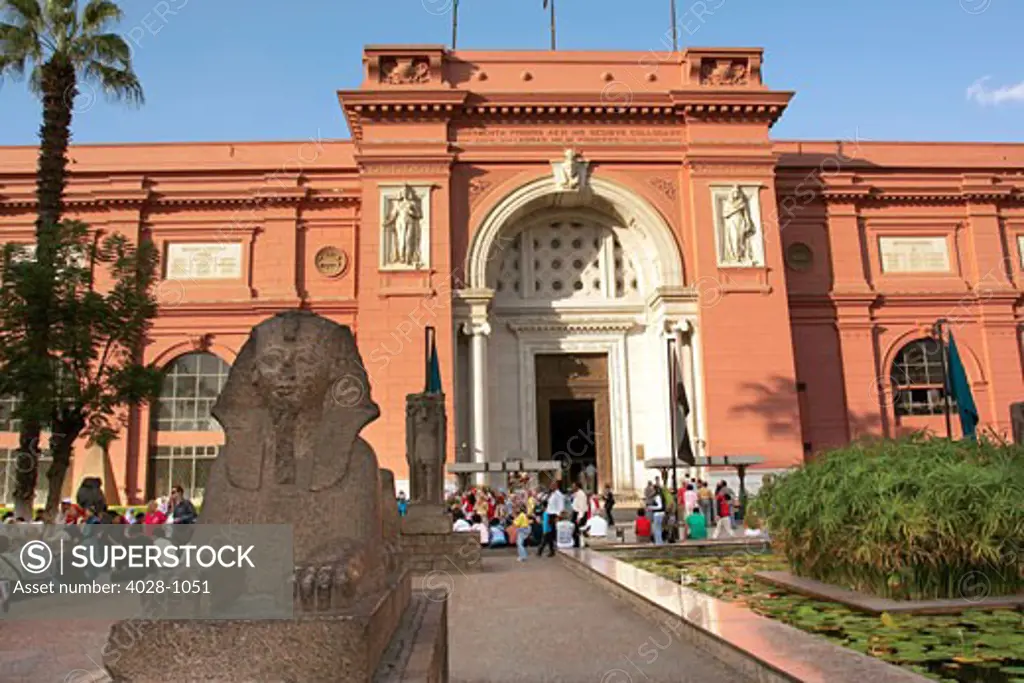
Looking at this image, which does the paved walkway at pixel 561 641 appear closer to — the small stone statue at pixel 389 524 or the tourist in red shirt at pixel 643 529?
the small stone statue at pixel 389 524

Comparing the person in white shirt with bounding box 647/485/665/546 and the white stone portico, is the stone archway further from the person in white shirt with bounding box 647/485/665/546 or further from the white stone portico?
the person in white shirt with bounding box 647/485/665/546

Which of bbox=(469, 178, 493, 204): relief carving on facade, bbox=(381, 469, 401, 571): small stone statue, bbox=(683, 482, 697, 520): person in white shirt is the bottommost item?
bbox=(683, 482, 697, 520): person in white shirt

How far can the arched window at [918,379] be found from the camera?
75.7 feet

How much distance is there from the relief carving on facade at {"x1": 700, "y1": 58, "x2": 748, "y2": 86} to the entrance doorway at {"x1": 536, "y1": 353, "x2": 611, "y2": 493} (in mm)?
8217

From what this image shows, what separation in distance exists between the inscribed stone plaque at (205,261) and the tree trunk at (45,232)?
31.3 feet

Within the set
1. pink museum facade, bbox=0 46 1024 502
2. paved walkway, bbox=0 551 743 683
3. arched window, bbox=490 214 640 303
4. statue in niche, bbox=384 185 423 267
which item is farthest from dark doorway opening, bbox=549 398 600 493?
paved walkway, bbox=0 551 743 683

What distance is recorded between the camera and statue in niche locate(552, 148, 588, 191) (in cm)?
2142

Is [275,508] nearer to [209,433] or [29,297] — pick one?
[29,297]

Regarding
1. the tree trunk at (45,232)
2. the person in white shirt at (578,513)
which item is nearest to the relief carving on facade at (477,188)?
the person in white shirt at (578,513)

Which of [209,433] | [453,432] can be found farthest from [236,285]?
[453,432]

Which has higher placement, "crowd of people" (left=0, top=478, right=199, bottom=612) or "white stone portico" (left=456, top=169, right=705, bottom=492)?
"white stone portico" (left=456, top=169, right=705, bottom=492)

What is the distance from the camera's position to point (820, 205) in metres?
23.8

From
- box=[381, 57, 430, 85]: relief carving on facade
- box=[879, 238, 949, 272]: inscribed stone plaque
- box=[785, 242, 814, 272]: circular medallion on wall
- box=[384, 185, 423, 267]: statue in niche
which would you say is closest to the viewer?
box=[384, 185, 423, 267]: statue in niche

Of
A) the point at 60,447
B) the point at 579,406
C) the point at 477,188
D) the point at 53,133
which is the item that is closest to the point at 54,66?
the point at 53,133
